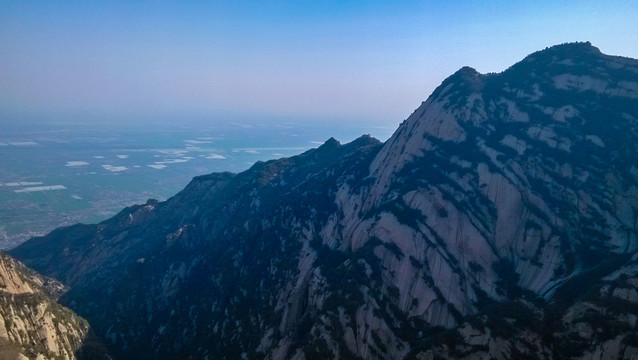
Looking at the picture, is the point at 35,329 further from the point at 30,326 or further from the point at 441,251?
the point at 441,251

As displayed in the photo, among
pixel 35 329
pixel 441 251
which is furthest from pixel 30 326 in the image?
pixel 441 251

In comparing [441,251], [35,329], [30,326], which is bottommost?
[35,329]

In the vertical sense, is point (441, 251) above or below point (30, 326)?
above

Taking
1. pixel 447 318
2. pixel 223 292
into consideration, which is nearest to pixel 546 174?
pixel 447 318

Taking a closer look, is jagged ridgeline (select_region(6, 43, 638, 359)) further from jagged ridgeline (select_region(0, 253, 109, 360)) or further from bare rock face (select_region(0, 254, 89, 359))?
bare rock face (select_region(0, 254, 89, 359))

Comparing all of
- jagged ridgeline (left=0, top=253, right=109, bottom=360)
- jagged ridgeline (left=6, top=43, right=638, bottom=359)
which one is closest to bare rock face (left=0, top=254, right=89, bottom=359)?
jagged ridgeline (left=0, top=253, right=109, bottom=360)

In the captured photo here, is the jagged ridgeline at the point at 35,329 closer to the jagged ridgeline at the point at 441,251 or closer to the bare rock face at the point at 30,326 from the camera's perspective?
the bare rock face at the point at 30,326
